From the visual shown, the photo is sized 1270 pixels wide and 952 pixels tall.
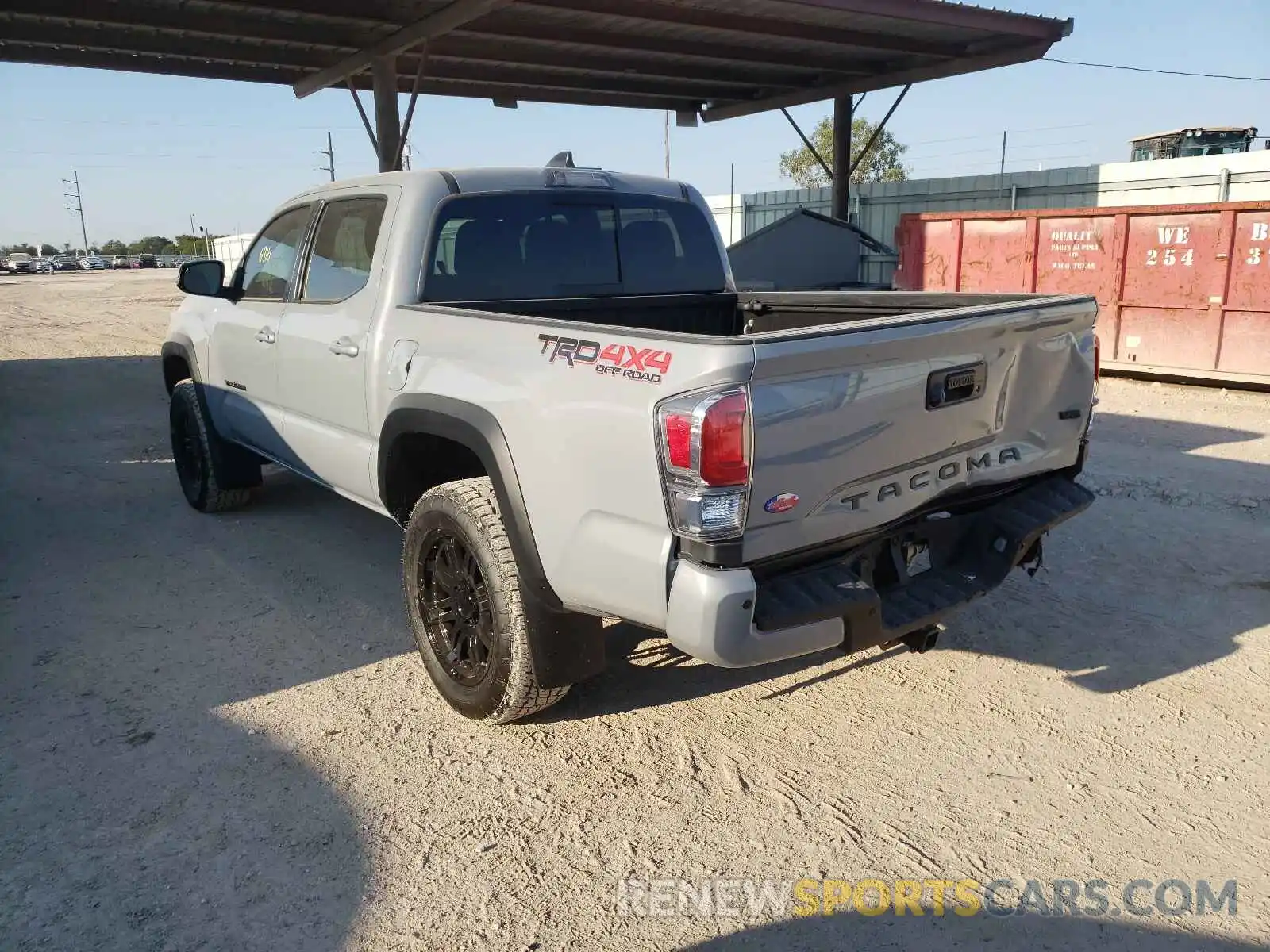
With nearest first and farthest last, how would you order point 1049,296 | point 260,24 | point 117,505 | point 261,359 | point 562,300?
point 1049,296
point 562,300
point 261,359
point 117,505
point 260,24

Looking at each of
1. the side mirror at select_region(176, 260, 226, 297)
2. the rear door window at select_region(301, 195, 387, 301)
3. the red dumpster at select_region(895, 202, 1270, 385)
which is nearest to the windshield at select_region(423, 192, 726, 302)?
the rear door window at select_region(301, 195, 387, 301)

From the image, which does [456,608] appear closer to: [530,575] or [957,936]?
[530,575]

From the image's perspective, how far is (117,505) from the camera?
6.63m

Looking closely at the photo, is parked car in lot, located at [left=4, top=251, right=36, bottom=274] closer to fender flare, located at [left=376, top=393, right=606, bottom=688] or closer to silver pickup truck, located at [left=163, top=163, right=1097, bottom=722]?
silver pickup truck, located at [left=163, top=163, right=1097, bottom=722]

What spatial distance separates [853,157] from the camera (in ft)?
137

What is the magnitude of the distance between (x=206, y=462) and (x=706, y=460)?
4558mm

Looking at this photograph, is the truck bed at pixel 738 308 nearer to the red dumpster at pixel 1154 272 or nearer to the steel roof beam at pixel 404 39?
the steel roof beam at pixel 404 39

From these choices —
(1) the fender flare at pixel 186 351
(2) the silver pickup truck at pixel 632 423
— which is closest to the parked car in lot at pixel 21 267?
(1) the fender flare at pixel 186 351

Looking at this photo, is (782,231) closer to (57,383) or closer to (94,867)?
(57,383)

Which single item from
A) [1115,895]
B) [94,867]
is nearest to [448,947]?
[94,867]

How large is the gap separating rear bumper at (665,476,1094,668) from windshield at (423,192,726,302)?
1.97 m

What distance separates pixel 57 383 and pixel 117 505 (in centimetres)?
721

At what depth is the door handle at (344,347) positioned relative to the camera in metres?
4.17

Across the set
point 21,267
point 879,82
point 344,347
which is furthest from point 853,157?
point 21,267
